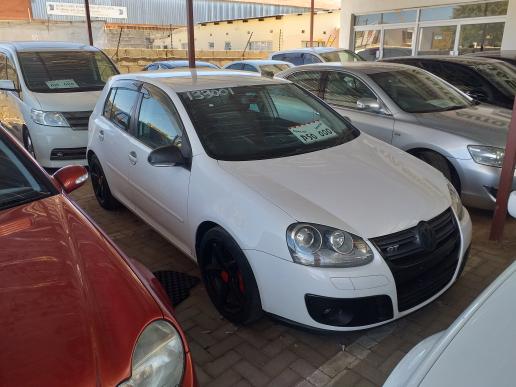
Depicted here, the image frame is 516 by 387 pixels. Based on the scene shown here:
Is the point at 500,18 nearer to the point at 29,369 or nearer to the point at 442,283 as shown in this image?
the point at 442,283

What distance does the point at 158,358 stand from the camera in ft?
5.05

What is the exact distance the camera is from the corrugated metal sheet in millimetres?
33100

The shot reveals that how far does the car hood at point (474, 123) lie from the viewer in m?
4.31

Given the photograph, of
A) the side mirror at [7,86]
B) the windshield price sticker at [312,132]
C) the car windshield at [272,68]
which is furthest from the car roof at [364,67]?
the car windshield at [272,68]

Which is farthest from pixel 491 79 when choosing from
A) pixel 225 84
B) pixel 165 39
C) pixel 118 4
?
pixel 118 4

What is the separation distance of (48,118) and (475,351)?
5570mm

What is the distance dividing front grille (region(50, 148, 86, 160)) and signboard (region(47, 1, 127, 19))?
103 feet

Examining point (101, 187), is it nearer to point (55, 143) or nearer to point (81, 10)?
point (55, 143)

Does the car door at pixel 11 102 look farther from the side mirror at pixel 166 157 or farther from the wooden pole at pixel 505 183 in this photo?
the wooden pole at pixel 505 183

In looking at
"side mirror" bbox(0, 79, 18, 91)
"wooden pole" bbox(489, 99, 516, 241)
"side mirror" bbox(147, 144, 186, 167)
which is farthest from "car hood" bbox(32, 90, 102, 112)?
"wooden pole" bbox(489, 99, 516, 241)

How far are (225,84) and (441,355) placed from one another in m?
2.67

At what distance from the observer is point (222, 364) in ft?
8.34

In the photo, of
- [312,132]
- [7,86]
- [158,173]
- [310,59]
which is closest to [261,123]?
[312,132]

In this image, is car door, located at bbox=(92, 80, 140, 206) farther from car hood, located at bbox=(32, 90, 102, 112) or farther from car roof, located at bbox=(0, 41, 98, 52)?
car roof, located at bbox=(0, 41, 98, 52)
